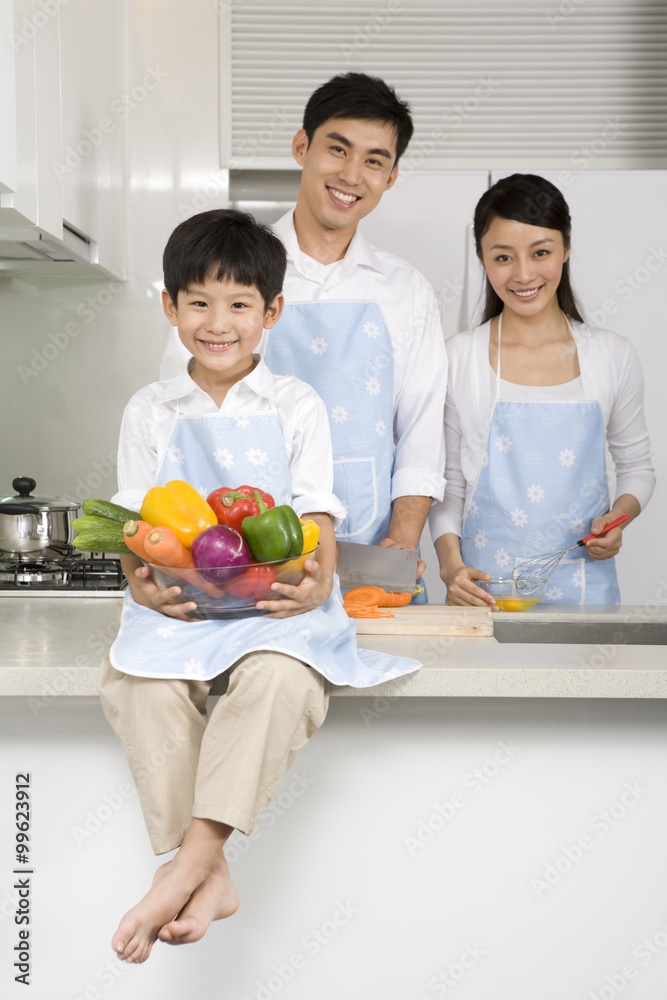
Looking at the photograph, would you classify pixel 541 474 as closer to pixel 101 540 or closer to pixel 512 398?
pixel 512 398

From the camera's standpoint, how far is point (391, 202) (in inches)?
89.0

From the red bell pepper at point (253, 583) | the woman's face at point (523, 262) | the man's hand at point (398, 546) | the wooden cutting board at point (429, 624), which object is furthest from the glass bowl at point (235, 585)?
the woman's face at point (523, 262)

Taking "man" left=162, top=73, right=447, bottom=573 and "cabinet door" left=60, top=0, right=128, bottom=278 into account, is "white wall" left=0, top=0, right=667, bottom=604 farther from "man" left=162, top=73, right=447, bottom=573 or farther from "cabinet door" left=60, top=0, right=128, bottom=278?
"man" left=162, top=73, right=447, bottom=573

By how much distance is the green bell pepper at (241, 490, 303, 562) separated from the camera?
938 mm

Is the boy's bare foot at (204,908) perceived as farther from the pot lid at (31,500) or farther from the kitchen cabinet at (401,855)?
the pot lid at (31,500)

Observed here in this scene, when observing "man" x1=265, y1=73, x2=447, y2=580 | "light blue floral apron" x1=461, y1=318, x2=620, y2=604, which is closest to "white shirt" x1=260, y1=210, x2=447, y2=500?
"man" x1=265, y1=73, x2=447, y2=580

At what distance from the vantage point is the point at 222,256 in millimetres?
1094

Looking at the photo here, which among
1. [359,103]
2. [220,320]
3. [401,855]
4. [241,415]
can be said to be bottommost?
[401,855]

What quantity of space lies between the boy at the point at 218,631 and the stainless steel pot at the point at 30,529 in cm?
46

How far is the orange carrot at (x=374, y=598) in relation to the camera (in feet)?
4.31

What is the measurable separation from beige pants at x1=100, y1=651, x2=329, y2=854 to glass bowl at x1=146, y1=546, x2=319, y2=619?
0.06 metres

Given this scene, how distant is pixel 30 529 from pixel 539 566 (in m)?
0.87

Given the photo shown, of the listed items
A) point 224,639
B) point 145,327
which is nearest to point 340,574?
point 224,639

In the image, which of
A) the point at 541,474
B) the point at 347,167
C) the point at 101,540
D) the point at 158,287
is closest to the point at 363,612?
the point at 101,540
